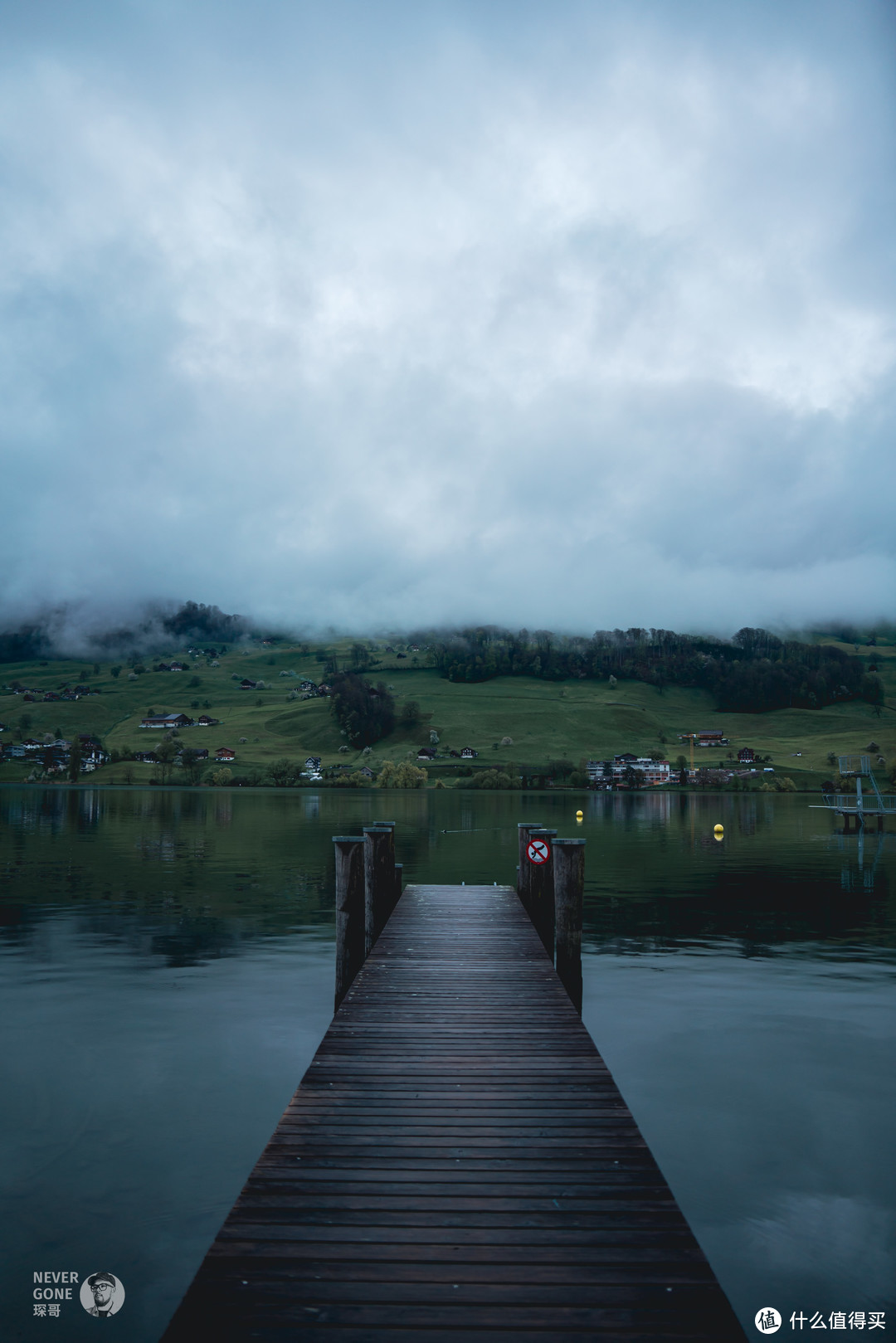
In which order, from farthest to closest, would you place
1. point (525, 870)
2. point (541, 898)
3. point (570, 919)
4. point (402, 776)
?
point (402, 776) → point (525, 870) → point (541, 898) → point (570, 919)

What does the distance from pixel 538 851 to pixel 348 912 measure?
565cm

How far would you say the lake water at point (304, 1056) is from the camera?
8.59 m

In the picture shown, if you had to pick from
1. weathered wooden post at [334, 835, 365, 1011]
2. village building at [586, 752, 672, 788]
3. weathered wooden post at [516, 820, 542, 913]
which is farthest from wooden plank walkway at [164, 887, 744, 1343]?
village building at [586, 752, 672, 788]

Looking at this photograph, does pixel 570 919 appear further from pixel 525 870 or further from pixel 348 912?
pixel 525 870

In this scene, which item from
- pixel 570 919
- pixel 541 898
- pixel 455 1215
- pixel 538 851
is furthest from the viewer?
pixel 538 851

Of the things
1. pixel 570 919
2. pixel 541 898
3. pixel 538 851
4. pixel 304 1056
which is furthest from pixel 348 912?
pixel 538 851

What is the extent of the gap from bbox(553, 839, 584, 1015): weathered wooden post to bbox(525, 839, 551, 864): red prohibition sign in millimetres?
3744

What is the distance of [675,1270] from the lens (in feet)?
16.8

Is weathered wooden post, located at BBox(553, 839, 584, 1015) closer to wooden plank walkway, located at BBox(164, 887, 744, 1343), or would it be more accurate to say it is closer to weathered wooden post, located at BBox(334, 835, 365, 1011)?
weathered wooden post, located at BBox(334, 835, 365, 1011)

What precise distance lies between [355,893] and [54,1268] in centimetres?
763

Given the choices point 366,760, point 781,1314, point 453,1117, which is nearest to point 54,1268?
point 453,1117

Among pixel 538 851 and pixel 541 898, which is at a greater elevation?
pixel 538 851

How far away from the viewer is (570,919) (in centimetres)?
1435

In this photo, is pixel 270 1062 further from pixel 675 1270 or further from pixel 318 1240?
pixel 675 1270
